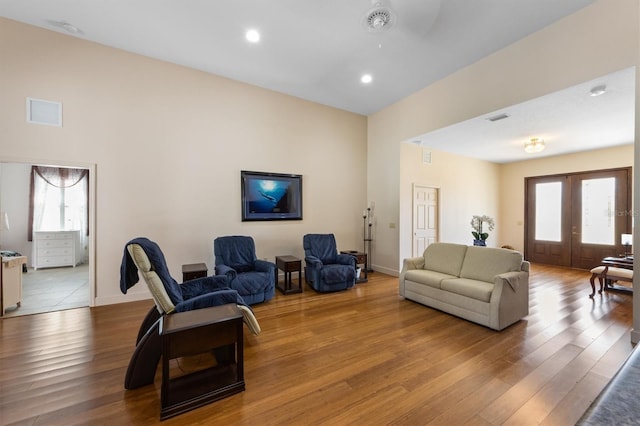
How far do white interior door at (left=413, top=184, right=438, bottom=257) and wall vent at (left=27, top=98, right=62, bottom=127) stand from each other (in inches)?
246

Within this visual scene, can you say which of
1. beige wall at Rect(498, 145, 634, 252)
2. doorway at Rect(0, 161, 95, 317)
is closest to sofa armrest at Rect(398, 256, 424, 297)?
doorway at Rect(0, 161, 95, 317)

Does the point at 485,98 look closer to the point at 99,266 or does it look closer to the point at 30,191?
the point at 99,266

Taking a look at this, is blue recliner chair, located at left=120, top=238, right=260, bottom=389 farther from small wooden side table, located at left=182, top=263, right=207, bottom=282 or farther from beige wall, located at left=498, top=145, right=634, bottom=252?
beige wall, located at left=498, top=145, right=634, bottom=252

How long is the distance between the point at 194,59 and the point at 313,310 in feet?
→ 14.1

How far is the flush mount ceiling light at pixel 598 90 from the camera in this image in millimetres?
3234

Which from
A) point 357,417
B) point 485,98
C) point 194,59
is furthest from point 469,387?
point 194,59

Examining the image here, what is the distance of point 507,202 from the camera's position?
26.1 feet

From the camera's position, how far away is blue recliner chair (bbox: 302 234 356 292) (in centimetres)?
442

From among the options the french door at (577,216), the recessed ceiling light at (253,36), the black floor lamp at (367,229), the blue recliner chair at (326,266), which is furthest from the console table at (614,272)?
the recessed ceiling light at (253,36)

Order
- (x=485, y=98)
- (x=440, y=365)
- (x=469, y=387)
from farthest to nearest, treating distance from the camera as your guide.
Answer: (x=485, y=98)
(x=440, y=365)
(x=469, y=387)

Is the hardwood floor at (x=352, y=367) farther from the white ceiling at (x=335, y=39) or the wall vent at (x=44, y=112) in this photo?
the white ceiling at (x=335, y=39)

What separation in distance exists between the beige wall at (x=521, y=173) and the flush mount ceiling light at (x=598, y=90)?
4020mm

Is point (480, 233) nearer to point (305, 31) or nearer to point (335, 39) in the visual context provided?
point (335, 39)

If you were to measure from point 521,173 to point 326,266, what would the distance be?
22.7 ft
